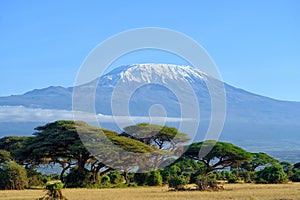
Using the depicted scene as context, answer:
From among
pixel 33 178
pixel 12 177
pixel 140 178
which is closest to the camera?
pixel 12 177

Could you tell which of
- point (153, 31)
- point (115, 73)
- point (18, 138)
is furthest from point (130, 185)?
point (115, 73)

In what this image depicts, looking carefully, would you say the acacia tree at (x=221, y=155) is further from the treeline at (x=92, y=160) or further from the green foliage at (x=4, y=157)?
the green foliage at (x=4, y=157)

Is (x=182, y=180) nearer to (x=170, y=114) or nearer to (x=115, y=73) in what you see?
(x=170, y=114)

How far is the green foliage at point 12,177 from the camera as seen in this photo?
30.8 metres

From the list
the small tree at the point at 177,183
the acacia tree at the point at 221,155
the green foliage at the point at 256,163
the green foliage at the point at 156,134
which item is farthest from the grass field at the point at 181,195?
the green foliage at the point at 256,163

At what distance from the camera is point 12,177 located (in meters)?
31.0

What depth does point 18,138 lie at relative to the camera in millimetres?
50219

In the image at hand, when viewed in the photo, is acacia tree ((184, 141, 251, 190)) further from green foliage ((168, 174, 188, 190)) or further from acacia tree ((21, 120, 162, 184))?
green foliage ((168, 174, 188, 190))

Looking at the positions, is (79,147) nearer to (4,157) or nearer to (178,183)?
(178,183)

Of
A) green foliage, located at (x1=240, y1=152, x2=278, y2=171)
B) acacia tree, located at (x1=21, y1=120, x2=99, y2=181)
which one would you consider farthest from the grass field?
green foliage, located at (x1=240, y1=152, x2=278, y2=171)

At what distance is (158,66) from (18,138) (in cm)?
13350

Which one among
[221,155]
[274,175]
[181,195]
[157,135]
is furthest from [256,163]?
[181,195]

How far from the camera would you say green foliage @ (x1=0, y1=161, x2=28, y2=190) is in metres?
30.8

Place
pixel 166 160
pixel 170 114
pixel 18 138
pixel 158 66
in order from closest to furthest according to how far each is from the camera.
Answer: pixel 166 160 → pixel 18 138 → pixel 170 114 → pixel 158 66
